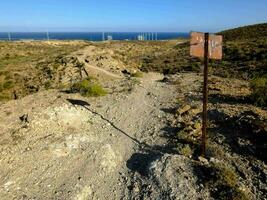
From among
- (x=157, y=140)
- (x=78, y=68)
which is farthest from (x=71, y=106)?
(x=78, y=68)

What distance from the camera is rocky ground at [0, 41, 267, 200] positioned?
868 cm

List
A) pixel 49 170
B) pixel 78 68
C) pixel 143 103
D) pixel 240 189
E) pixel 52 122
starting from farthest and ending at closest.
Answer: pixel 78 68, pixel 143 103, pixel 52 122, pixel 49 170, pixel 240 189

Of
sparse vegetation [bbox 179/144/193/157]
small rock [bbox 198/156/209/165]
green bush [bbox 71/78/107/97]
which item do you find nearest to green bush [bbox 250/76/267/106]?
sparse vegetation [bbox 179/144/193/157]

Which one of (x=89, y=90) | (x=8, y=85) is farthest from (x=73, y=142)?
(x=8, y=85)

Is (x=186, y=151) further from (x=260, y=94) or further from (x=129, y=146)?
(x=260, y=94)

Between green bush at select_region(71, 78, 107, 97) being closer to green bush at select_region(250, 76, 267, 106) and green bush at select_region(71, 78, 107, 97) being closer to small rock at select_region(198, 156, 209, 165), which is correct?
green bush at select_region(250, 76, 267, 106)

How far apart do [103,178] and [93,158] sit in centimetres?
111

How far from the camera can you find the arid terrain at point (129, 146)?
28.5 feet

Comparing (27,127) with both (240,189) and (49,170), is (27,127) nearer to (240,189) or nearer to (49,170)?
(49,170)

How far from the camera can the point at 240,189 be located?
325 inches

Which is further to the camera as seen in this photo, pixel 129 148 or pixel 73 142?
pixel 73 142

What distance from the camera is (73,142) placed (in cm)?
1130

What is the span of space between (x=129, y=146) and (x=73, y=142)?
1.83 metres

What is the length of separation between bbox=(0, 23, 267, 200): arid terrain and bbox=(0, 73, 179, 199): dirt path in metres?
0.03
